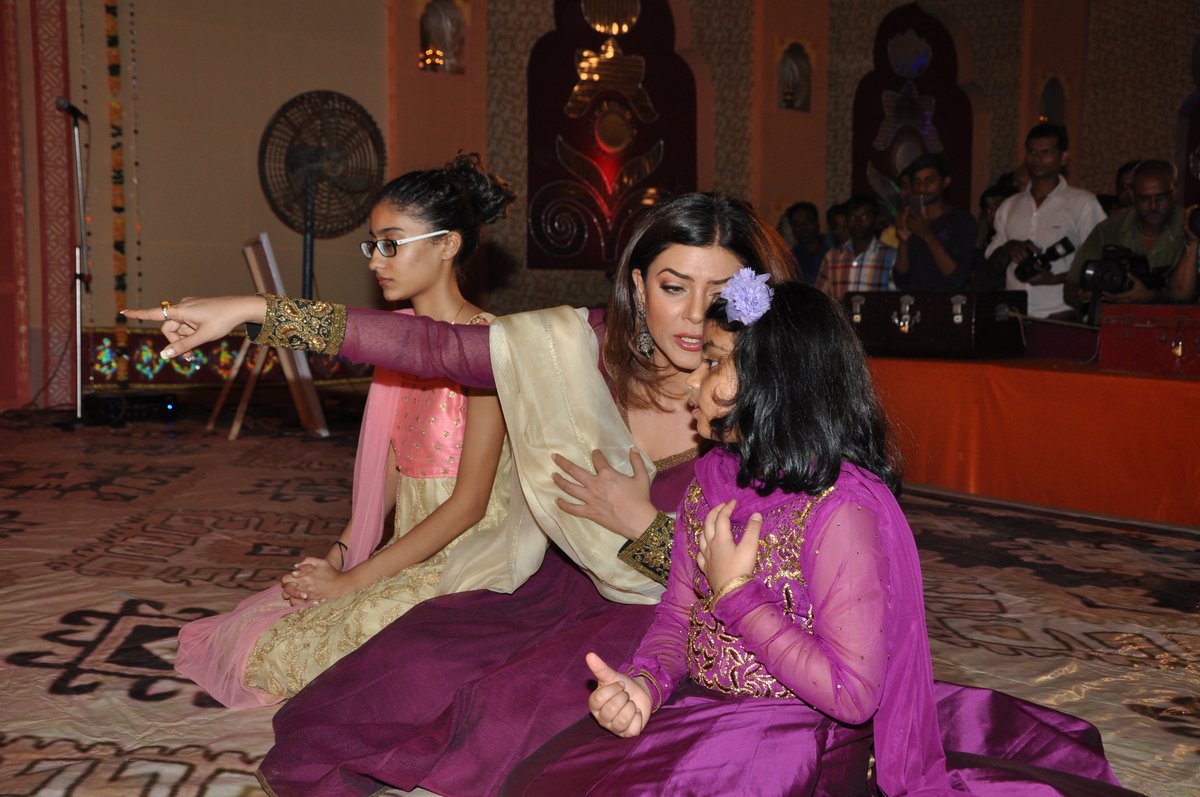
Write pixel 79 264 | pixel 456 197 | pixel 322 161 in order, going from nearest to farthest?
pixel 456 197, pixel 79 264, pixel 322 161

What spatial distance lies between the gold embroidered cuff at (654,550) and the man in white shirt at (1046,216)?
168 inches

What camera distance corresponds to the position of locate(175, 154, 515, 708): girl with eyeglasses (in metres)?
2.45

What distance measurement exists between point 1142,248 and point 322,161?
5.87 meters

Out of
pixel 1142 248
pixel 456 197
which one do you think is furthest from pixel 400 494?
pixel 1142 248

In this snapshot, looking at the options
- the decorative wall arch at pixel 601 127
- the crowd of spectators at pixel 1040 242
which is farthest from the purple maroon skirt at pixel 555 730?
the decorative wall arch at pixel 601 127

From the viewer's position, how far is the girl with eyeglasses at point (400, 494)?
2445mm

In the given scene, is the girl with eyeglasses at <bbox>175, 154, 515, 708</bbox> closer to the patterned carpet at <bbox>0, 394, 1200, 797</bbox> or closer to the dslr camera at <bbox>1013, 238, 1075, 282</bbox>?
the patterned carpet at <bbox>0, 394, 1200, 797</bbox>

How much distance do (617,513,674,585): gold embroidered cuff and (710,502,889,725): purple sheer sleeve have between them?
59 centimetres

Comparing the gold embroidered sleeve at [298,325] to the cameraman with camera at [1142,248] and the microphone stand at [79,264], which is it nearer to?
the cameraman with camera at [1142,248]

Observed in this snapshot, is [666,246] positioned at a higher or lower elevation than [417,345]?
higher

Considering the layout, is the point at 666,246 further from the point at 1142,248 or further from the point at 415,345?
the point at 1142,248

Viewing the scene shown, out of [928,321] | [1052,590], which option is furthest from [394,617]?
[928,321]

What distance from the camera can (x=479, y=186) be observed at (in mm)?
2697

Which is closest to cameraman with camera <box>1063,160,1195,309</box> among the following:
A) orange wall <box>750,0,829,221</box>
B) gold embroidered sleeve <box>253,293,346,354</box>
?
gold embroidered sleeve <box>253,293,346,354</box>
